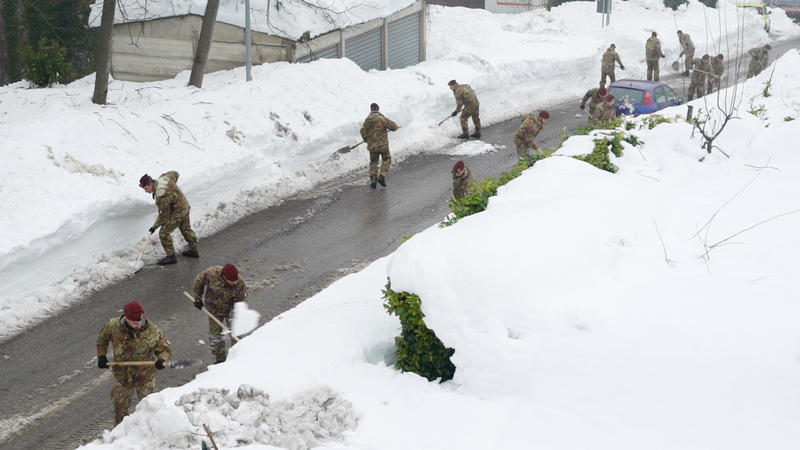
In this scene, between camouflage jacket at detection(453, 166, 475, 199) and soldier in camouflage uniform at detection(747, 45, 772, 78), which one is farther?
soldier in camouflage uniform at detection(747, 45, 772, 78)

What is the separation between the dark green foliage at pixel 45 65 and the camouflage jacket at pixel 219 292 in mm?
10861

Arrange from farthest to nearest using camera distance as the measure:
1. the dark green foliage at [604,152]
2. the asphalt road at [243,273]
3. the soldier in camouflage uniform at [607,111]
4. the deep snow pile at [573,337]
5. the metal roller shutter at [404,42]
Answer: the metal roller shutter at [404,42] < the soldier in camouflage uniform at [607,111] < the dark green foliage at [604,152] < the asphalt road at [243,273] < the deep snow pile at [573,337]

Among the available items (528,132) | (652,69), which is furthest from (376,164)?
(652,69)

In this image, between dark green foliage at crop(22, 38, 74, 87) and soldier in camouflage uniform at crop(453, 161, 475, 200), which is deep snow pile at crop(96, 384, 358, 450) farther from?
dark green foliage at crop(22, 38, 74, 87)

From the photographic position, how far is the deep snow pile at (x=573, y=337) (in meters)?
5.61

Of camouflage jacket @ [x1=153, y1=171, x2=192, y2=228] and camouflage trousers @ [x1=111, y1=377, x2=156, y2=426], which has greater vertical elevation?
camouflage jacket @ [x1=153, y1=171, x2=192, y2=228]

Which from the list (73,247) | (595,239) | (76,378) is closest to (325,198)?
(73,247)

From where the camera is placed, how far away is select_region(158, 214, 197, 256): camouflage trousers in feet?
35.4

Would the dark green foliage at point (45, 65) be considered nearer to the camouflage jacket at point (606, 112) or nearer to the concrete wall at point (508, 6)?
the camouflage jacket at point (606, 112)

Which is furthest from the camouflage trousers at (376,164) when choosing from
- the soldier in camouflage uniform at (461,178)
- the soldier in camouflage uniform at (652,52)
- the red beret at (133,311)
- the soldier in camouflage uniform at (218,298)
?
the soldier in camouflage uniform at (652,52)

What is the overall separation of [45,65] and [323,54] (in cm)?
638

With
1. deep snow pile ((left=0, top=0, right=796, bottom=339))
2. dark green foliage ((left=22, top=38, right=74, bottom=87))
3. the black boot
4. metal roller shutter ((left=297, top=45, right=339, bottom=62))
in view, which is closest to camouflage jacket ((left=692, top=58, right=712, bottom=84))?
deep snow pile ((left=0, top=0, right=796, bottom=339))

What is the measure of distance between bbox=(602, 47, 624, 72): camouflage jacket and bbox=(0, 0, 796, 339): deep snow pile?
1260mm

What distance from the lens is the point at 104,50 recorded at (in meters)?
14.2
